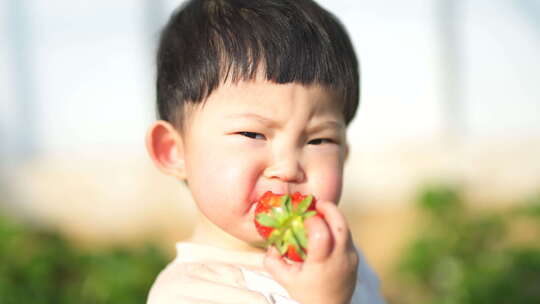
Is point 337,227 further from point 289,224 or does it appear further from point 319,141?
point 319,141

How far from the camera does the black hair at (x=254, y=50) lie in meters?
1.34

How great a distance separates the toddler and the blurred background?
2.39m

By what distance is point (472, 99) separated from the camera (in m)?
4.11

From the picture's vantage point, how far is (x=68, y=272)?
345 cm

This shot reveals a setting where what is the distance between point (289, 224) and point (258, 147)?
203 millimetres

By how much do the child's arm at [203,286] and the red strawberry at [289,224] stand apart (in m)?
0.13

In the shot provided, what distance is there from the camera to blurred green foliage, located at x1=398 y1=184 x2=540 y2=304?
3.33m

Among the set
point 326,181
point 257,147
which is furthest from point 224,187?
point 326,181

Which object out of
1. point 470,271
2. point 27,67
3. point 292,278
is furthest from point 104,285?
point 292,278

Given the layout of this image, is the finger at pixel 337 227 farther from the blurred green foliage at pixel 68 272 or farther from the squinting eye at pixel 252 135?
the blurred green foliage at pixel 68 272

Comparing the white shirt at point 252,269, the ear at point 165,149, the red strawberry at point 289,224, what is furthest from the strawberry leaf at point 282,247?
the ear at point 165,149

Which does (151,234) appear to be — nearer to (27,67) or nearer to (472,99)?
(27,67)

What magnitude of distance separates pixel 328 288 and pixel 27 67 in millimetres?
3234

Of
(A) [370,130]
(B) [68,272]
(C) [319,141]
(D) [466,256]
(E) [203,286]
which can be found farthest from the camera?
(A) [370,130]
